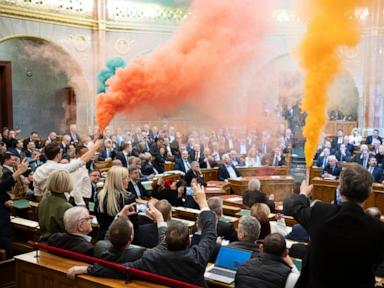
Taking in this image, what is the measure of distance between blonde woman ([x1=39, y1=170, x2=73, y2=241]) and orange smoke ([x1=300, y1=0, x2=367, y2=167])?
2667 millimetres

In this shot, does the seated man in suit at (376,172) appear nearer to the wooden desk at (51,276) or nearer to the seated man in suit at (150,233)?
the seated man in suit at (150,233)

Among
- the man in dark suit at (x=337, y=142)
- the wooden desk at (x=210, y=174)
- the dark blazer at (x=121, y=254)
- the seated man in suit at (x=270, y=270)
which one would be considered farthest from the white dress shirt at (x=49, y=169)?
the man in dark suit at (x=337, y=142)

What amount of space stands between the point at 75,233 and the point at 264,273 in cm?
163

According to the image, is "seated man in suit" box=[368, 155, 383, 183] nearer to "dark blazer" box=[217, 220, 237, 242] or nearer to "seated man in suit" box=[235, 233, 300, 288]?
"dark blazer" box=[217, 220, 237, 242]

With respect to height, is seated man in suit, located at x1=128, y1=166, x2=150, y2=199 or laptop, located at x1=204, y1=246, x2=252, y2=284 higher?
seated man in suit, located at x1=128, y1=166, x2=150, y2=199

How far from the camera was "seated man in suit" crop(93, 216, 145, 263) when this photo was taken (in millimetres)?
3510

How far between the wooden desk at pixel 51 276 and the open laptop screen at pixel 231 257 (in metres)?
0.81

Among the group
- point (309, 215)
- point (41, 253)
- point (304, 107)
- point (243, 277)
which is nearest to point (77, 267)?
point (41, 253)

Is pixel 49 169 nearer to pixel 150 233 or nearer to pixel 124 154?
pixel 150 233

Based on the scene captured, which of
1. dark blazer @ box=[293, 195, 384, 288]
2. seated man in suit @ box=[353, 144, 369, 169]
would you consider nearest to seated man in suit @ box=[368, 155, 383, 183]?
seated man in suit @ box=[353, 144, 369, 169]

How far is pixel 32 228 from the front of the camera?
5.55 metres

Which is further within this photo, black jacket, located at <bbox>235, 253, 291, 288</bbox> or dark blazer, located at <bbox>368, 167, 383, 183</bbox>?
dark blazer, located at <bbox>368, 167, 383, 183</bbox>

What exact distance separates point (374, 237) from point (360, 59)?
15.1 metres

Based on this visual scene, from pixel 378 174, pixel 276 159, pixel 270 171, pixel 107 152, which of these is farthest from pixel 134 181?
pixel 276 159
